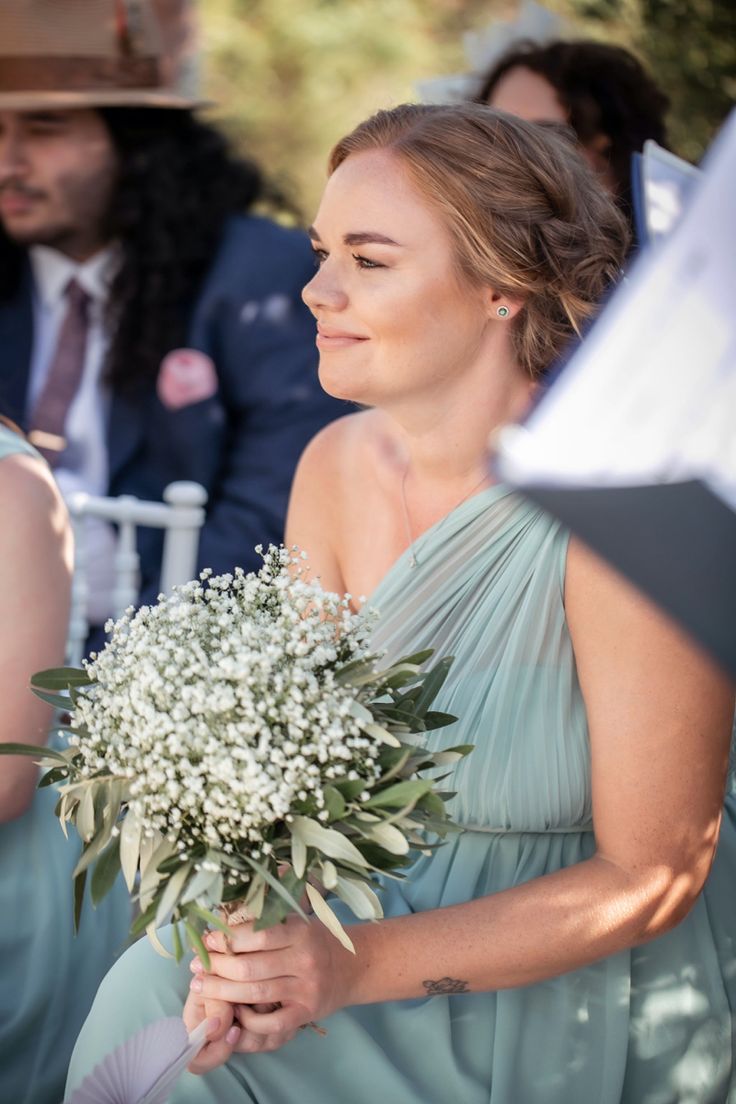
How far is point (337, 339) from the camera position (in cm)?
214

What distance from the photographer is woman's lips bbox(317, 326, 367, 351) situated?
2.13 m

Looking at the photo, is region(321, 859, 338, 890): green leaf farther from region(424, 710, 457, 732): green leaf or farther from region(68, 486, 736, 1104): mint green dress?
region(68, 486, 736, 1104): mint green dress

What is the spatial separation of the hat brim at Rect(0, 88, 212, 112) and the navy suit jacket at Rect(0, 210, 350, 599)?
0.61 meters

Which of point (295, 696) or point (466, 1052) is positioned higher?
point (295, 696)

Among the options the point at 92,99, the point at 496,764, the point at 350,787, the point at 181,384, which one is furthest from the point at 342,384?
the point at 92,99

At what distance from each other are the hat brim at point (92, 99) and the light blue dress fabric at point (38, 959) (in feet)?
7.41

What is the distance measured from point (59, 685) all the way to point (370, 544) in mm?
803

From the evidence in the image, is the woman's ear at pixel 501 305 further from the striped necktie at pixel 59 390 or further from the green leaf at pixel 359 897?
the striped necktie at pixel 59 390

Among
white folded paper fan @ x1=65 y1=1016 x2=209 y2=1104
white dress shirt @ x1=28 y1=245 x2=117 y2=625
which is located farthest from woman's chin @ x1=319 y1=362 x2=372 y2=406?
white dress shirt @ x1=28 y1=245 x2=117 y2=625

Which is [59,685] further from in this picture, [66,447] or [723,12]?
[723,12]

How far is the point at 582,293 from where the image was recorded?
2234mm

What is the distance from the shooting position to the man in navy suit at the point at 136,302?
423 centimetres

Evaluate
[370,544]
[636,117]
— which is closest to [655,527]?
[370,544]

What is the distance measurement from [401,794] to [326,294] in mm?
850
